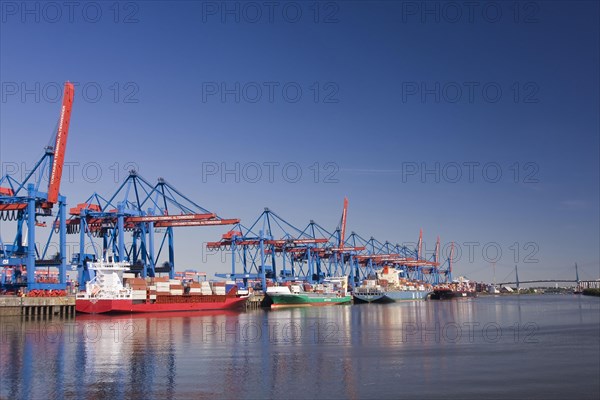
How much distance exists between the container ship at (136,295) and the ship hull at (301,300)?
1474 cm

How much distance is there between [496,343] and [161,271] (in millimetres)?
64472

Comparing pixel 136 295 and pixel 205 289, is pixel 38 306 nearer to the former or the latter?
pixel 136 295

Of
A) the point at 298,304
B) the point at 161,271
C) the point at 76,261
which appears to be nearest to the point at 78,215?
the point at 76,261

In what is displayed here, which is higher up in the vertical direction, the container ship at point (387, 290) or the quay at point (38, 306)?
the quay at point (38, 306)

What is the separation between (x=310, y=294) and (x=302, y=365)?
2981 inches

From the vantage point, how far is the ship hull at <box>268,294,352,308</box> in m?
93.0

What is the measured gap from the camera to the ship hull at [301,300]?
305 feet

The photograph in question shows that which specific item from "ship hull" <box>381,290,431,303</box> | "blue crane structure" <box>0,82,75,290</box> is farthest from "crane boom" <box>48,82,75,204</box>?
"ship hull" <box>381,290,431,303</box>

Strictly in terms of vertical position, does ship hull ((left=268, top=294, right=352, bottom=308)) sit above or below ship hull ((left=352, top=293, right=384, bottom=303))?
above

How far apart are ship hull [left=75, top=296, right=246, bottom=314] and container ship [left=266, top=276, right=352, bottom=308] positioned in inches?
389

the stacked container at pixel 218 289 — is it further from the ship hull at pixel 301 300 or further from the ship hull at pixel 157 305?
the ship hull at pixel 301 300

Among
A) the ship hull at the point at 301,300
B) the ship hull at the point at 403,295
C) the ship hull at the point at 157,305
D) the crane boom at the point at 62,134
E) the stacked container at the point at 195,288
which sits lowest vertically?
the ship hull at the point at 403,295

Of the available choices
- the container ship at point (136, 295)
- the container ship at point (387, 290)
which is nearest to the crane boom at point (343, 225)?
the container ship at point (387, 290)

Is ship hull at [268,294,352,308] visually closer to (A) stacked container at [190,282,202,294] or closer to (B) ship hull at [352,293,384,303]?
(B) ship hull at [352,293,384,303]
